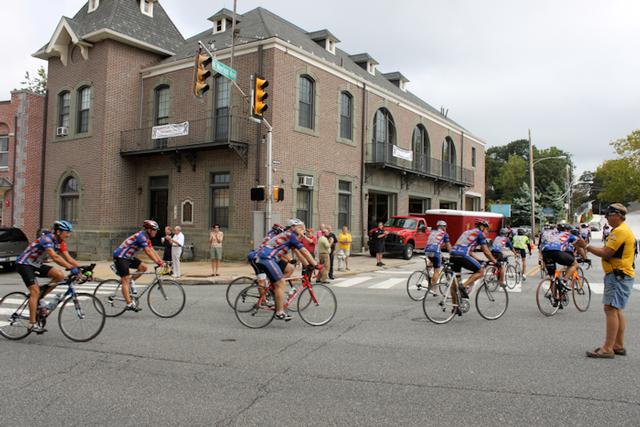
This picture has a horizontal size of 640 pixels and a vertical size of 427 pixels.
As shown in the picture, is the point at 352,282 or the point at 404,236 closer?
the point at 352,282

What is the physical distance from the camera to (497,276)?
9.92 metres

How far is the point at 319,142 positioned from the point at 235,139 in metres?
4.25

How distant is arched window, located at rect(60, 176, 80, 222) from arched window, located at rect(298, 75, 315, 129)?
10.7m

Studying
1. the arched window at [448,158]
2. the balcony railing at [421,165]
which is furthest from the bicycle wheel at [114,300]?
the arched window at [448,158]

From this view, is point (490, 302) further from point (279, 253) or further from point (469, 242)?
point (279, 253)

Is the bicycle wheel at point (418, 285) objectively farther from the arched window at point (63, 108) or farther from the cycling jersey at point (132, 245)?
the arched window at point (63, 108)

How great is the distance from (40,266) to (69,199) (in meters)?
18.5

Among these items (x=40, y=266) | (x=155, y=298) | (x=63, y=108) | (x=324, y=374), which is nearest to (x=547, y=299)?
(x=324, y=374)

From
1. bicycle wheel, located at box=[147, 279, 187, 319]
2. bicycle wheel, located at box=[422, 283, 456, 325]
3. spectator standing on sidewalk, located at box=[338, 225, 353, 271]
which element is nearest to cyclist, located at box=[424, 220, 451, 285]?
bicycle wheel, located at box=[422, 283, 456, 325]

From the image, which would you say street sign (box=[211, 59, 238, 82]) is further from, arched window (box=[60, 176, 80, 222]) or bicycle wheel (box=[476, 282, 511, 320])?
arched window (box=[60, 176, 80, 222])

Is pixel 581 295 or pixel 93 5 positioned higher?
pixel 93 5

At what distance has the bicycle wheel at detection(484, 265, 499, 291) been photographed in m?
8.95

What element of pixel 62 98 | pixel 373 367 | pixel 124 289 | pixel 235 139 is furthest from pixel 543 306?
pixel 62 98

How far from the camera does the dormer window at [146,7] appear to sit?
2431cm
